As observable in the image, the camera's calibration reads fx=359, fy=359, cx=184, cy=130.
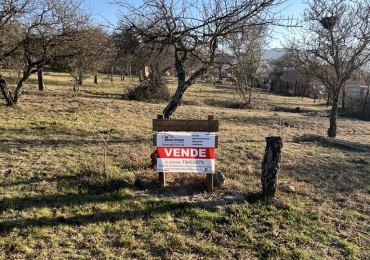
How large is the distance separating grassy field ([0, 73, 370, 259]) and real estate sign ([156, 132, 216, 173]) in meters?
0.39

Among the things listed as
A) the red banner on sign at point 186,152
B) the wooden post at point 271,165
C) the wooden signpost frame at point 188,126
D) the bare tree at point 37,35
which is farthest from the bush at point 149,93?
the wooden post at point 271,165

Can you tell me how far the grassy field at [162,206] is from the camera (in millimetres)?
3949

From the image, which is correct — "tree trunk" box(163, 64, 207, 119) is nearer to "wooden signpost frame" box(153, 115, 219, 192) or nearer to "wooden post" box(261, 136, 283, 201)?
"wooden signpost frame" box(153, 115, 219, 192)

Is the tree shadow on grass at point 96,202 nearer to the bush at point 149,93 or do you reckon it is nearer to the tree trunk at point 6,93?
the tree trunk at point 6,93

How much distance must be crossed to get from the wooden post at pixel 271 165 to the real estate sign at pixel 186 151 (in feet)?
2.57

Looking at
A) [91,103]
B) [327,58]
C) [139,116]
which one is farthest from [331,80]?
[91,103]

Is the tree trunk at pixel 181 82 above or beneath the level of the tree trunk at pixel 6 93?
above

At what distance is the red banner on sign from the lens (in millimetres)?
5367

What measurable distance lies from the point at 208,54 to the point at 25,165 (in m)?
3.91

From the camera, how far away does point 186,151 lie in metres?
5.38

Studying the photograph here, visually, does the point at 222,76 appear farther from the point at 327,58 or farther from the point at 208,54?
the point at 327,58

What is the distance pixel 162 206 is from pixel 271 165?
5.54 feet

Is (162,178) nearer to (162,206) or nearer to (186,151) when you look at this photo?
(186,151)

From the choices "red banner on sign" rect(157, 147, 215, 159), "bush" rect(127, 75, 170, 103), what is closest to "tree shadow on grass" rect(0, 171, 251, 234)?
"red banner on sign" rect(157, 147, 215, 159)
